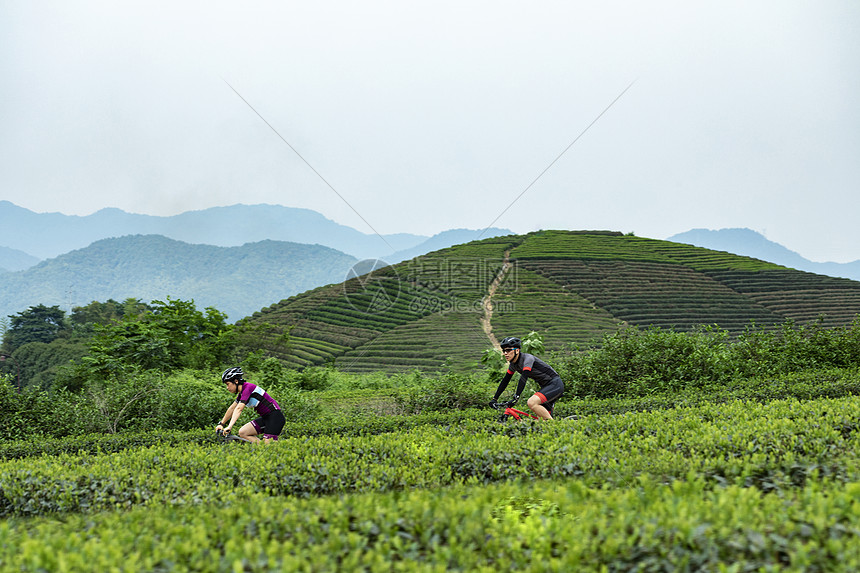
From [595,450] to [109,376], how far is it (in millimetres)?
13767

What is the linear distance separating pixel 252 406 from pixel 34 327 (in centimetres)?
6564

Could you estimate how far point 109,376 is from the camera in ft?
46.8

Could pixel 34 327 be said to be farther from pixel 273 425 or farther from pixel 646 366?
pixel 646 366

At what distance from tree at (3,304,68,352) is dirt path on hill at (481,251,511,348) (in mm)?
45828

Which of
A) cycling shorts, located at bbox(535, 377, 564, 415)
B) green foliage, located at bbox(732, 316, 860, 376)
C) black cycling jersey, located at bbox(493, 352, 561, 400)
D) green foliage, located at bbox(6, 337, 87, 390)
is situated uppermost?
green foliage, located at bbox(732, 316, 860, 376)

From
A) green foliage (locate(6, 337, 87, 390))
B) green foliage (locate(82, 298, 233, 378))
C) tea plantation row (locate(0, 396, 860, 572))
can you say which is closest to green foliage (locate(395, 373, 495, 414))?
tea plantation row (locate(0, 396, 860, 572))

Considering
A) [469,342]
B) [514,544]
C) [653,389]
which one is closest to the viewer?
[514,544]

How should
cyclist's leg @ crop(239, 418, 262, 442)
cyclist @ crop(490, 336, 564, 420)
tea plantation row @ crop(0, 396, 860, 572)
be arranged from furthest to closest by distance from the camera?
cyclist @ crop(490, 336, 564, 420), cyclist's leg @ crop(239, 418, 262, 442), tea plantation row @ crop(0, 396, 860, 572)

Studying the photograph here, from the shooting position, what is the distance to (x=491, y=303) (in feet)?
162

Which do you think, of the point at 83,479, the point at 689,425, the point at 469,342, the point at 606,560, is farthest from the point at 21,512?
the point at 469,342

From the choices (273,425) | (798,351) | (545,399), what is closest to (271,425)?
(273,425)

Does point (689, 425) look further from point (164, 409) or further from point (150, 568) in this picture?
point (164, 409)

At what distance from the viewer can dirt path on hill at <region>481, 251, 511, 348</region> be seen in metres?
41.6

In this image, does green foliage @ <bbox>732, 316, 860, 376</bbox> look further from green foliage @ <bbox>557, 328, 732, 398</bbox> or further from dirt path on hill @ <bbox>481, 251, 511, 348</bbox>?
dirt path on hill @ <bbox>481, 251, 511, 348</bbox>
